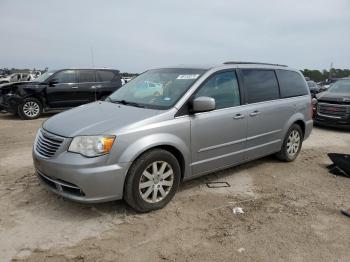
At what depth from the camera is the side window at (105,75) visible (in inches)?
494

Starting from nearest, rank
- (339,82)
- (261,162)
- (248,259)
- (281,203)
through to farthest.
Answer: (248,259), (281,203), (261,162), (339,82)

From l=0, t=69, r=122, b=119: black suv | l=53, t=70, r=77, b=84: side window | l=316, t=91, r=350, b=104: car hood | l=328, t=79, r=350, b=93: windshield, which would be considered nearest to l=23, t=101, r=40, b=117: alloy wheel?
l=0, t=69, r=122, b=119: black suv

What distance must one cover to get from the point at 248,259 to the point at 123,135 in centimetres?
173

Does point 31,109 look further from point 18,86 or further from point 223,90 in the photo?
point 223,90

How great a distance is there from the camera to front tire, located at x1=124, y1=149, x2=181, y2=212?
12.2 ft

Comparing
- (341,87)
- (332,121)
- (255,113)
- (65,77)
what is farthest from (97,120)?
(341,87)

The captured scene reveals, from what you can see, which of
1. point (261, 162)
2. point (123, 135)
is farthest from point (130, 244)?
point (261, 162)

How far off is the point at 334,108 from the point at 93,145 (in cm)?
862

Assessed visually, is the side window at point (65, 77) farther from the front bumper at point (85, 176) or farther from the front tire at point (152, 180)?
the front tire at point (152, 180)

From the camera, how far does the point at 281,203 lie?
4340mm

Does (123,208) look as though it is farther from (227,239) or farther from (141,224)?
(227,239)

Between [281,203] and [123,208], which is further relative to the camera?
[281,203]

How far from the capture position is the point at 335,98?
10.1m

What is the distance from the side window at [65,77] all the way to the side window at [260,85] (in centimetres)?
826
